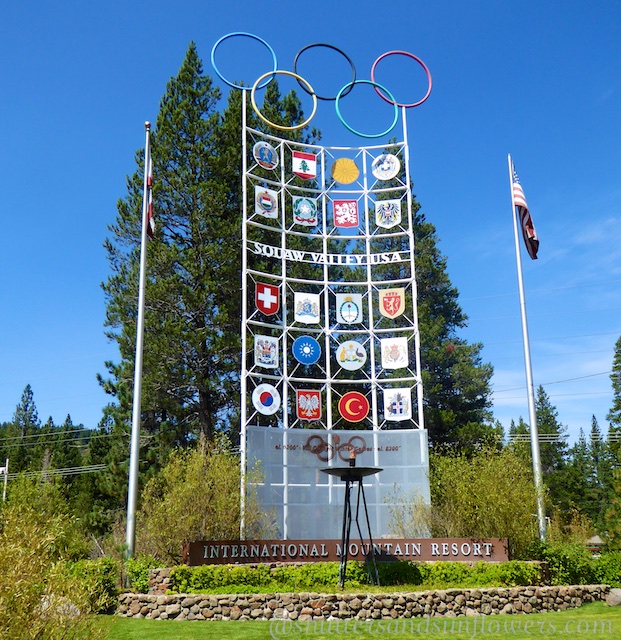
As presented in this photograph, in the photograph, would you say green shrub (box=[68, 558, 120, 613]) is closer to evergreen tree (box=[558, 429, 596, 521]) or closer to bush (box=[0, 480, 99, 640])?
bush (box=[0, 480, 99, 640])

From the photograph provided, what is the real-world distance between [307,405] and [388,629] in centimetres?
1215

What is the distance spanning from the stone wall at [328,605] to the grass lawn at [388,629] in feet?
1.15

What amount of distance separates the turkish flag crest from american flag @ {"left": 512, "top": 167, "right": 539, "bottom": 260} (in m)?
5.09

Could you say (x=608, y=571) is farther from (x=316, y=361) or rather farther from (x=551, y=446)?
(x=551, y=446)

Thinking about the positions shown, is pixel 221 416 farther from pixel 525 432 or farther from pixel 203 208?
pixel 525 432

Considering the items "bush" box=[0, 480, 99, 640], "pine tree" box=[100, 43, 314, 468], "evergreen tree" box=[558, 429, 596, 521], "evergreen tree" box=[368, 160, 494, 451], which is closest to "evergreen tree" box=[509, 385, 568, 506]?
"evergreen tree" box=[558, 429, 596, 521]

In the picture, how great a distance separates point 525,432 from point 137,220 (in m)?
45.7

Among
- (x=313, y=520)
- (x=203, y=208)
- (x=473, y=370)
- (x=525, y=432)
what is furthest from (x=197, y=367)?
(x=525, y=432)

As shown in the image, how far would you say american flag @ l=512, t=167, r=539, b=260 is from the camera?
2339 cm

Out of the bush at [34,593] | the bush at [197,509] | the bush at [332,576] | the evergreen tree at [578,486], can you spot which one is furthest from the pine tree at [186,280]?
the evergreen tree at [578,486]

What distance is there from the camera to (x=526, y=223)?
2350cm

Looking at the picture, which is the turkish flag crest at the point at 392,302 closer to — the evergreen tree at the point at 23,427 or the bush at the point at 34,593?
the bush at the point at 34,593

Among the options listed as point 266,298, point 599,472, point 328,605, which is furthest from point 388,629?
point 599,472

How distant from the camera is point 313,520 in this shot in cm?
2300
